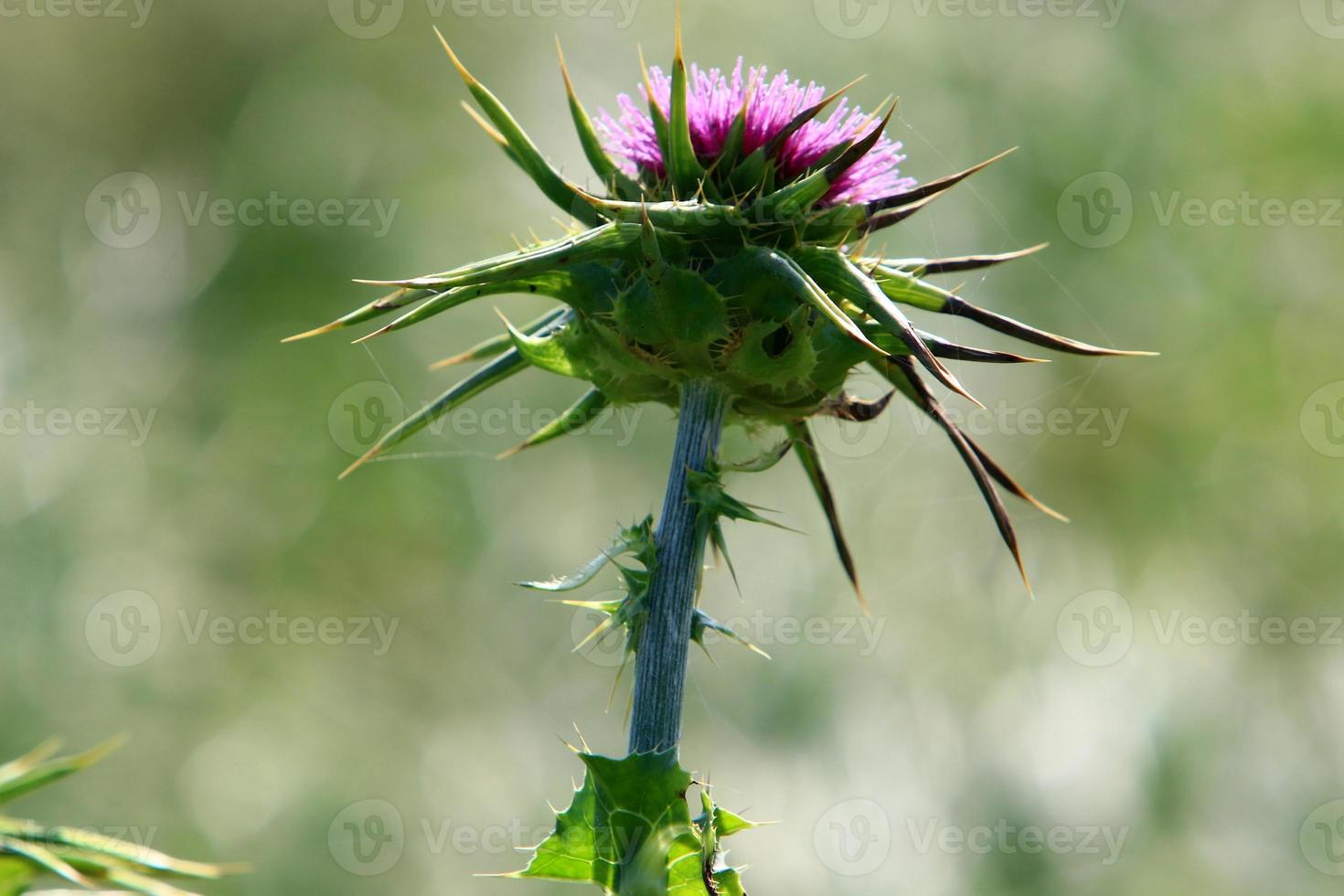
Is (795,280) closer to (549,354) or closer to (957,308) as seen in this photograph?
(957,308)

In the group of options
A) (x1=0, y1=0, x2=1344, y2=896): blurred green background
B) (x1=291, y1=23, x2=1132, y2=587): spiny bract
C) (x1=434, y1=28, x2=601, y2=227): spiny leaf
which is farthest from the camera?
(x1=0, y1=0, x2=1344, y2=896): blurred green background

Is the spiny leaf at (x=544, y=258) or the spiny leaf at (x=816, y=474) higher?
the spiny leaf at (x=544, y=258)

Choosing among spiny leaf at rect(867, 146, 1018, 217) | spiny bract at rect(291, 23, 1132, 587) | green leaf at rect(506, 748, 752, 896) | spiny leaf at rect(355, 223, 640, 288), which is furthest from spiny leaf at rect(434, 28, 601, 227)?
green leaf at rect(506, 748, 752, 896)

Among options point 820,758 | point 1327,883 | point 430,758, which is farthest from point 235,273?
point 1327,883

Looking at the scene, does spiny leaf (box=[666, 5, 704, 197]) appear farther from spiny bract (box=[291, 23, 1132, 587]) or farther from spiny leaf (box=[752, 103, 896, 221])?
spiny leaf (box=[752, 103, 896, 221])

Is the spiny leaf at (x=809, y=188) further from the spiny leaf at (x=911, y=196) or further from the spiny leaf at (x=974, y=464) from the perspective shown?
the spiny leaf at (x=974, y=464)

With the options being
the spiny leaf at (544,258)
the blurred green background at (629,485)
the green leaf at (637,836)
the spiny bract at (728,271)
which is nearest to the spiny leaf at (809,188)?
the spiny bract at (728,271)
